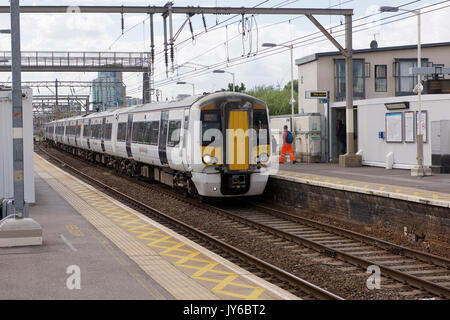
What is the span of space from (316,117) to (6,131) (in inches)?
583

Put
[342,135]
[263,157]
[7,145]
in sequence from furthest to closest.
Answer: [342,135]
[263,157]
[7,145]

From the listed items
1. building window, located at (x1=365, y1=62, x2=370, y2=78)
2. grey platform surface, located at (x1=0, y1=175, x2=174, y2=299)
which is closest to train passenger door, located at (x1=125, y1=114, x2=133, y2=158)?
grey platform surface, located at (x1=0, y1=175, x2=174, y2=299)

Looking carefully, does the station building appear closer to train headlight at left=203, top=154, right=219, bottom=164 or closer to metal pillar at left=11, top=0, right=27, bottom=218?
train headlight at left=203, top=154, right=219, bottom=164

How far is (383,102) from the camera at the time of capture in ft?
71.4

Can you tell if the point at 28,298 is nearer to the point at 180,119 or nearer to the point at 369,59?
the point at 180,119

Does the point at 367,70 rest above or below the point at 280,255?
above

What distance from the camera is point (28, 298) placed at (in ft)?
23.5

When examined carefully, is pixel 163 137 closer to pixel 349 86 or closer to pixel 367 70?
pixel 349 86

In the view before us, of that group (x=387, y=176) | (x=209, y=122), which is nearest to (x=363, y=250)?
(x=209, y=122)

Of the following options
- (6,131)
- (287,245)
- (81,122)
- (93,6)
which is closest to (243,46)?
(93,6)

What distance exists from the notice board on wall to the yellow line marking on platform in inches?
405

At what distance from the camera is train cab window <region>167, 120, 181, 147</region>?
58.1ft

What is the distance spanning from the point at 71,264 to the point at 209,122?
26.4ft

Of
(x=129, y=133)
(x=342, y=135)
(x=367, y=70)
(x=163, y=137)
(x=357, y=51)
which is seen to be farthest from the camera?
(x=367, y=70)
